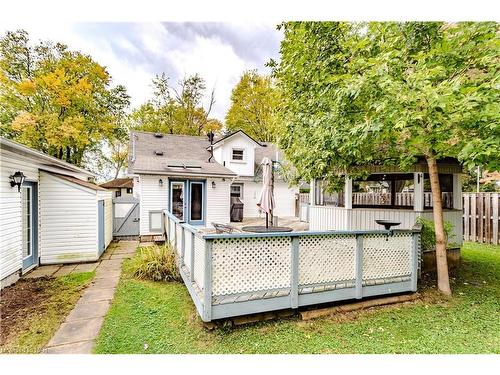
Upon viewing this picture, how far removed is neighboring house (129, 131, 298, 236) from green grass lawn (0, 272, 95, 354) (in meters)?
4.28

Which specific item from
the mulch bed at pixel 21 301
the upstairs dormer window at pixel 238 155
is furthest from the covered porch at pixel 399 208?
the upstairs dormer window at pixel 238 155

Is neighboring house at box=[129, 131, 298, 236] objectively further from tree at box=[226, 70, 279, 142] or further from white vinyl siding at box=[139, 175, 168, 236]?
tree at box=[226, 70, 279, 142]

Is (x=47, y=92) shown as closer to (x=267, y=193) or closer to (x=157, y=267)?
(x=157, y=267)

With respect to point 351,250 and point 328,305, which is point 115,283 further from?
point 351,250

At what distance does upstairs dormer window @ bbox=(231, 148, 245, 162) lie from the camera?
15047 millimetres

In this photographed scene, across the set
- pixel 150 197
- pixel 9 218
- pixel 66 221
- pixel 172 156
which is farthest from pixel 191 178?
pixel 9 218

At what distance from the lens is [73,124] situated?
46.9ft

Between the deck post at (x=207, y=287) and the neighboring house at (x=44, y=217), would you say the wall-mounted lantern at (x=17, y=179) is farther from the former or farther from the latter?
the deck post at (x=207, y=287)

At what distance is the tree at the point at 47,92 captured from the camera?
45.1 ft

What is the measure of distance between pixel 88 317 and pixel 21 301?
5.27 ft

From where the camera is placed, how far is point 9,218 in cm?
495

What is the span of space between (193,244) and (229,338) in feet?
4.70

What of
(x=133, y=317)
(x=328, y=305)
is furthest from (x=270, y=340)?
(x=133, y=317)
